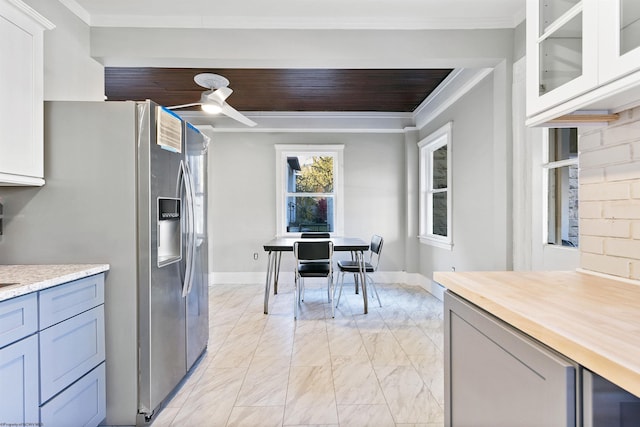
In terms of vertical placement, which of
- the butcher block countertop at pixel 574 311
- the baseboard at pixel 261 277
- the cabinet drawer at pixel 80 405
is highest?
the butcher block countertop at pixel 574 311

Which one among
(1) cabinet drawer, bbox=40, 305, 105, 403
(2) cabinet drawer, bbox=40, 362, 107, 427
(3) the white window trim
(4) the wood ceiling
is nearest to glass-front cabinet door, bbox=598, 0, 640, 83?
(3) the white window trim

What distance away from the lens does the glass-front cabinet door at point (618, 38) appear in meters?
0.90

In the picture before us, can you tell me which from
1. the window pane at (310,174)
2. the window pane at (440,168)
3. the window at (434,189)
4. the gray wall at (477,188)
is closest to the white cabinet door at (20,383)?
the gray wall at (477,188)

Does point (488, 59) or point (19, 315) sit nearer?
point (19, 315)

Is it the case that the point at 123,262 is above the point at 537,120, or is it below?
below

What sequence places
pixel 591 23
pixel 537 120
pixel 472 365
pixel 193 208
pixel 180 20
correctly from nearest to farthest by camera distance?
pixel 591 23 < pixel 472 365 < pixel 537 120 < pixel 193 208 < pixel 180 20

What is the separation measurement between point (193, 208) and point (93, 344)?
95 cm

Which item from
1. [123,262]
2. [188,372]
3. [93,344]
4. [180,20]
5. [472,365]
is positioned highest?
[180,20]

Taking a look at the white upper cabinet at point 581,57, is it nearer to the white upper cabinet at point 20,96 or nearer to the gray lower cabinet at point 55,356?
the gray lower cabinet at point 55,356

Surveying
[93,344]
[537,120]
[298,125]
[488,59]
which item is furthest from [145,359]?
[298,125]

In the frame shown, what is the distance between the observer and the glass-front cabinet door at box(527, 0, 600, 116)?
1.03 metres

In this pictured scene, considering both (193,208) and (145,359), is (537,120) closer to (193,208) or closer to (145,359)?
(193,208)

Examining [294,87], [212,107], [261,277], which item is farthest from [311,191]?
[212,107]

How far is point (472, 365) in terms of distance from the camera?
1.13m
